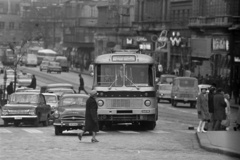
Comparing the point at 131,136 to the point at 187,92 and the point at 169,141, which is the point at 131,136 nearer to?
the point at 169,141

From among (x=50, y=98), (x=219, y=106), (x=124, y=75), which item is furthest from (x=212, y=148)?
(x=50, y=98)

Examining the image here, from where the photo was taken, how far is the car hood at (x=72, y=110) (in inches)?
1185

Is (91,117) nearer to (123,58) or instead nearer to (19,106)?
(123,58)

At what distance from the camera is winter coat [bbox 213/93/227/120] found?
30.7 m

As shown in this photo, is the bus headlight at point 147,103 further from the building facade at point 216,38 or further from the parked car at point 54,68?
the parked car at point 54,68

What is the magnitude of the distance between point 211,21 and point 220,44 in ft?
16.8

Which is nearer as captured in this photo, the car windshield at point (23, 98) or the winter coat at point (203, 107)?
the winter coat at point (203, 107)

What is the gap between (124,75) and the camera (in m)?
32.2

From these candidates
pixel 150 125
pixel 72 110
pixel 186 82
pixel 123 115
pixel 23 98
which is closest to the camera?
pixel 72 110

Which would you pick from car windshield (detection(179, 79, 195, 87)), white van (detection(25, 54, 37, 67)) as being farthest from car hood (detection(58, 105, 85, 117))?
white van (detection(25, 54, 37, 67))

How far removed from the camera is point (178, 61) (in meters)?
96.7

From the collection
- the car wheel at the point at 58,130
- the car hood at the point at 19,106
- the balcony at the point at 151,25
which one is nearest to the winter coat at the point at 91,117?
the car wheel at the point at 58,130

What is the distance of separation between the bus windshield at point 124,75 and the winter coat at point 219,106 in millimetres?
2832

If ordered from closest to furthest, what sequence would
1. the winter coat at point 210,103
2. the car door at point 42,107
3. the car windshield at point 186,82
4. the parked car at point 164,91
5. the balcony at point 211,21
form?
1. the winter coat at point 210,103
2. the car door at point 42,107
3. the car windshield at point 186,82
4. the parked car at point 164,91
5. the balcony at point 211,21
